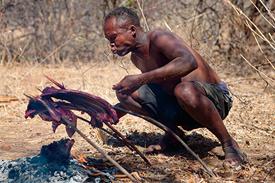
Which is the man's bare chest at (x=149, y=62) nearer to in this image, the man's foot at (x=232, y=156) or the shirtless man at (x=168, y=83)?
the shirtless man at (x=168, y=83)

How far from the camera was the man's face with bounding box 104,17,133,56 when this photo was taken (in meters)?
2.27

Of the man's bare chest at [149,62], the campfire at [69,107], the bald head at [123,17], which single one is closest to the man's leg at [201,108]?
the man's bare chest at [149,62]

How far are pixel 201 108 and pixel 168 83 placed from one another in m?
0.43

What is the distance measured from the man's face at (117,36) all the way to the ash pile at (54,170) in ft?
2.68

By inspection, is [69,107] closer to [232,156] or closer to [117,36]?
[117,36]

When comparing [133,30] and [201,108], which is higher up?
[133,30]

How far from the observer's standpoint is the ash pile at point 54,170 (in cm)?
195

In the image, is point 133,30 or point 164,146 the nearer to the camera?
point 133,30

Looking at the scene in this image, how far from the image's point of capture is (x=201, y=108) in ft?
7.33

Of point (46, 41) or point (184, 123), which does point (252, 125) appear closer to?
point (184, 123)

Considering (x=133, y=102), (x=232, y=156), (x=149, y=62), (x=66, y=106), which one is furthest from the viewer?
(x=133, y=102)

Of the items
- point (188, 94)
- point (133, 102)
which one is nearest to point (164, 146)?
point (133, 102)

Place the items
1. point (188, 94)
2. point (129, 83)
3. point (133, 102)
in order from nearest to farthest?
point (129, 83) < point (188, 94) < point (133, 102)

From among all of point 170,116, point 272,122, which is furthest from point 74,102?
point 272,122
